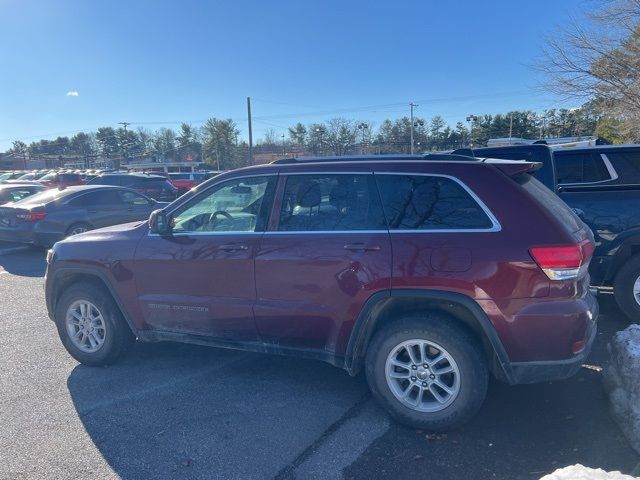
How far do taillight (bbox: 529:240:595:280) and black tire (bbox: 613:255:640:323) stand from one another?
2751 millimetres

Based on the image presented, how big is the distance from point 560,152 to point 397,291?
398 cm

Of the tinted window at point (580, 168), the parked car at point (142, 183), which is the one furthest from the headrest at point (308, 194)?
the parked car at point (142, 183)

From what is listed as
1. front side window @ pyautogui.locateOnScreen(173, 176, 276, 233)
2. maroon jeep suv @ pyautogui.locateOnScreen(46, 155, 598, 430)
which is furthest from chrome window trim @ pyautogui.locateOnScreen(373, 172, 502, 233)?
front side window @ pyautogui.locateOnScreen(173, 176, 276, 233)

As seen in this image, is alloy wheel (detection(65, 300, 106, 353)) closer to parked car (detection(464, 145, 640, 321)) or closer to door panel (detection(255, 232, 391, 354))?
door panel (detection(255, 232, 391, 354))

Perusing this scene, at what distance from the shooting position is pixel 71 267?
451cm

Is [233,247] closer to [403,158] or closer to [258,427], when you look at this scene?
[258,427]

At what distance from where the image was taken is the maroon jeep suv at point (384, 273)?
312cm

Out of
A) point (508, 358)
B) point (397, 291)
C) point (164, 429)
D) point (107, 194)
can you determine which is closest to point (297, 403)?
point (164, 429)

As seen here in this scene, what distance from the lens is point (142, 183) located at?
20047mm

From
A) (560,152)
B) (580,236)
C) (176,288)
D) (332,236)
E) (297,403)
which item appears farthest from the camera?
(560,152)

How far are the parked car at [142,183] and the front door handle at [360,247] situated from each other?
691 inches

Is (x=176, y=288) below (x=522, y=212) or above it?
below

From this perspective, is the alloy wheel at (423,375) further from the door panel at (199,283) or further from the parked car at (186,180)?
the parked car at (186,180)

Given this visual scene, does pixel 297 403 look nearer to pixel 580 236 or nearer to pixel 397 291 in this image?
pixel 397 291
